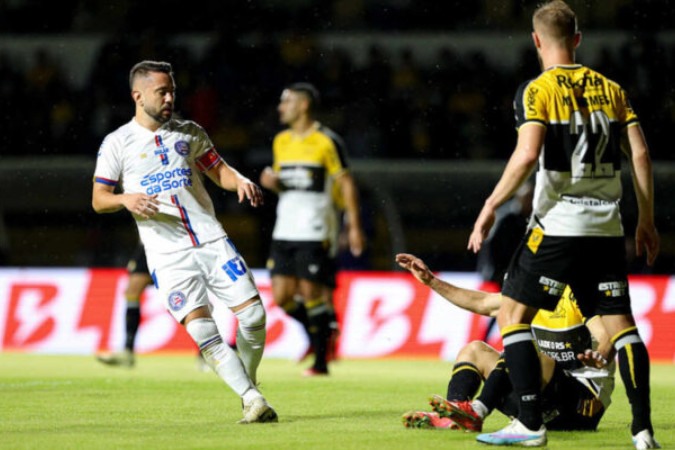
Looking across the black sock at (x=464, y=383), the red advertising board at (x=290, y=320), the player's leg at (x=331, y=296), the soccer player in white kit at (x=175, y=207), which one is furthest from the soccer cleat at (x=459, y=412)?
the red advertising board at (x=290, y=320)

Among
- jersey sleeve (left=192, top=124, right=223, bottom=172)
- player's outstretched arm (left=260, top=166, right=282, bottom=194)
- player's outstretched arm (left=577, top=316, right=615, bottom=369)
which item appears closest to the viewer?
player's outstretched arm (left=577, top=316, right=615, bottom=369)

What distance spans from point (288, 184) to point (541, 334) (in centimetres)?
538

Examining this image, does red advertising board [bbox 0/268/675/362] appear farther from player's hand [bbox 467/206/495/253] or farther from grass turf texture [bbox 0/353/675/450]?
player's hand [bbox 467/206/495/253]

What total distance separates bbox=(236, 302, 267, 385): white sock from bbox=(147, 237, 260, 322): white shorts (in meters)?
0.08

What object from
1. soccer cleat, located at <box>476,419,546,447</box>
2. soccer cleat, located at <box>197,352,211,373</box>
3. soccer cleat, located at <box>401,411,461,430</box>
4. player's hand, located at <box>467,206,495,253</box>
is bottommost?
soccer cleat, located at <box>197,352,211,373</box>

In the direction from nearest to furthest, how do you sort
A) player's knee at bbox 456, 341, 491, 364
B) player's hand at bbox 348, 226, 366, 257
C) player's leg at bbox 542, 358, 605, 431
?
player's leg at bbox 542, 358, 605, 431 < player's knee at bbox 456, 341, 491, 364 < player's hand at bbox 348, 226, 366, 257

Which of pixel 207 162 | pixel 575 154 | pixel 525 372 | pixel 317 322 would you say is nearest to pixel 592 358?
pixel 525 372

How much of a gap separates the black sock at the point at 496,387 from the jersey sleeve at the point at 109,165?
2.32m

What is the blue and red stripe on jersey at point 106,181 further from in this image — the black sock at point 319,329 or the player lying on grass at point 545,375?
the black sock at point 319,329

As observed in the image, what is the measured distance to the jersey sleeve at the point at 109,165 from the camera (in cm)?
721

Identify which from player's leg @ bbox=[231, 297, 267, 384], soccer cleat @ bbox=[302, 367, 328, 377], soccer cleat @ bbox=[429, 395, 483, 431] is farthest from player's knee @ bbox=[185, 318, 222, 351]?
soccer cleat @ bbox=[302, 367, 328, 377]

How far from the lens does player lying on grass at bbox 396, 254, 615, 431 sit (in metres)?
6.35

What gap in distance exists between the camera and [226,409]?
26.1 ft

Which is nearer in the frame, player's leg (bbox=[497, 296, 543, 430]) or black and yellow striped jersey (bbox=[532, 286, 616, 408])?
player's leg (bbox=[497, 296, 543, 430])
